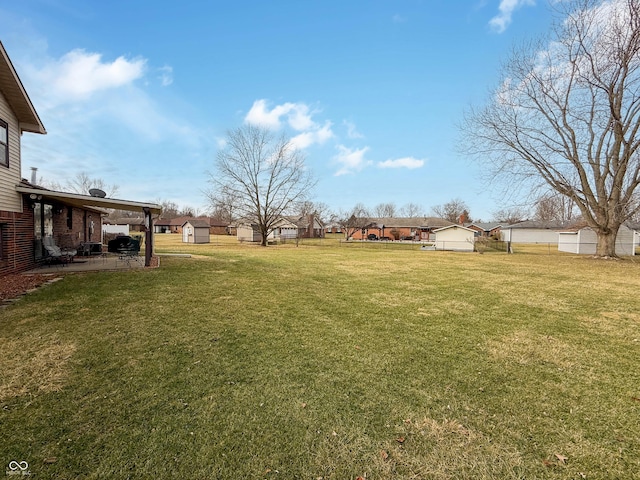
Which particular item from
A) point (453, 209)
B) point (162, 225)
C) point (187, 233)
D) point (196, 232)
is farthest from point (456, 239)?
point (162, 225)

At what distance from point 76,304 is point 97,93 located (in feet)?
43.9

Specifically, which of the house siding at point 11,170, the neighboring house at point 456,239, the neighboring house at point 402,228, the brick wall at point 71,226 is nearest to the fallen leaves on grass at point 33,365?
the house siding at point 11,170

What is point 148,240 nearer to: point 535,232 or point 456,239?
point 456,239

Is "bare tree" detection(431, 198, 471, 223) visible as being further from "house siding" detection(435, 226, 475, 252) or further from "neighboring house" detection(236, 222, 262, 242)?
"neighboring house" detection(236, 222, 262, 242)

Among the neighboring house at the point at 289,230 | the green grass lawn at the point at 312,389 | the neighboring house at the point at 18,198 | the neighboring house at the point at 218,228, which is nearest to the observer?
the green grass lawn at the point at 312,389

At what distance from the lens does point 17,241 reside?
367 inches

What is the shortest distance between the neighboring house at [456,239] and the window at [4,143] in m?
31.0

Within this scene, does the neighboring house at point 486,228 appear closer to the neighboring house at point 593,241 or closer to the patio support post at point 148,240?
the neighboring house at point 593,241

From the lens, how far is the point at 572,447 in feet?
8.66

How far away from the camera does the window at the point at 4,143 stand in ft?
29.3

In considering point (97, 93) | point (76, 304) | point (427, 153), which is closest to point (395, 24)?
point (427, 153)

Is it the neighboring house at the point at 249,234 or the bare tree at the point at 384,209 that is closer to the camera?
the neighboring house at the point at 249,234

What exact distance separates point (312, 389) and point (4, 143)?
472 inches

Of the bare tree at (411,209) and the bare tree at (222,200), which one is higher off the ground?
the bare tree at (411,209)
